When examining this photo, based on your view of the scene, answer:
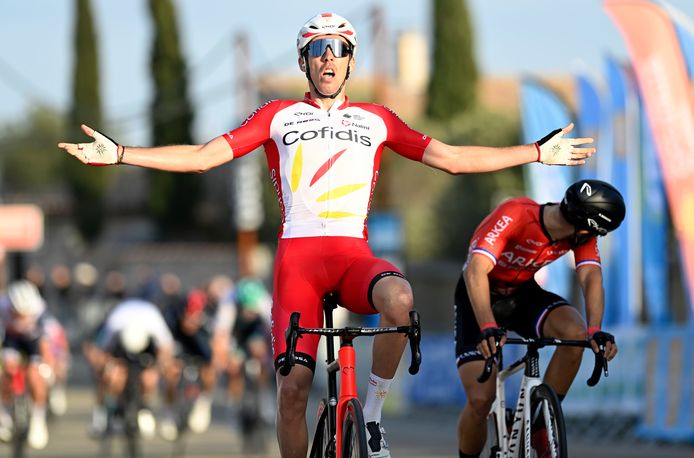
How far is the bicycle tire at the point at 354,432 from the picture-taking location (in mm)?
7012

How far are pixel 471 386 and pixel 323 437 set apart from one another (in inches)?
56.9

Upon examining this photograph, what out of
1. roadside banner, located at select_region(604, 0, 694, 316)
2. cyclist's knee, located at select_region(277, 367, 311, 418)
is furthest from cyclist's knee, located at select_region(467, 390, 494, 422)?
roadside banner, located at select_region(604, 0, 694, 316)

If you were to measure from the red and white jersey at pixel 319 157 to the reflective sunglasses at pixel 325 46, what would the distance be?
0.91 ft

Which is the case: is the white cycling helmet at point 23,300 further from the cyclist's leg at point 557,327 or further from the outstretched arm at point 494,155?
the outstretched arm at point 494,155

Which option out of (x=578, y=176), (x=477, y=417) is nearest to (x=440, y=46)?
(x=578, y=176)

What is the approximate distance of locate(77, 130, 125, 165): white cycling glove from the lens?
7430 millimetres

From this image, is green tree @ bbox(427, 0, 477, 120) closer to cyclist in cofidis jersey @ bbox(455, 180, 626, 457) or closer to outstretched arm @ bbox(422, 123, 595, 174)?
cyclist in cofidis jersey @ bbox(455, 180, 626, 457)

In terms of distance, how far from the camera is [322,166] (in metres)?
7.75

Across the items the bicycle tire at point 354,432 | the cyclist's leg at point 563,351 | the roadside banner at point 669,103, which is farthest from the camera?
the roadside banner at point 669,103

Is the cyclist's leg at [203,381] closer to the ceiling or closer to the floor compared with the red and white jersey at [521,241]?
closer to the floor

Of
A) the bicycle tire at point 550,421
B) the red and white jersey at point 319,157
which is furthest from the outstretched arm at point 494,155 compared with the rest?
the bicycle tire at point 550,421

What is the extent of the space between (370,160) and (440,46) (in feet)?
168

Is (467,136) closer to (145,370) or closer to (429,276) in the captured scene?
(429,276)

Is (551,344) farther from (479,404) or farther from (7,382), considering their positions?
(7,382)
